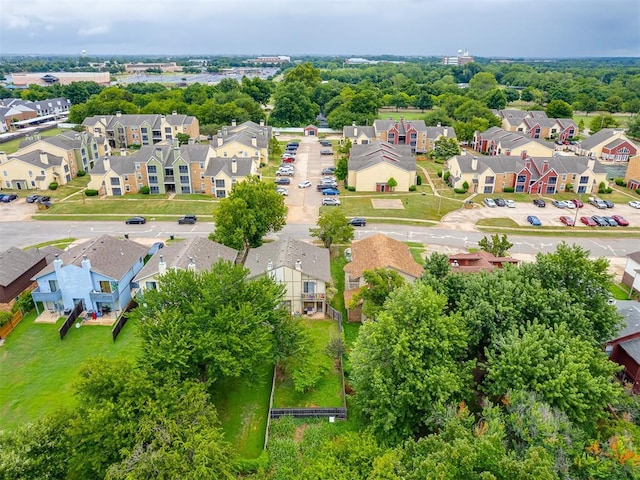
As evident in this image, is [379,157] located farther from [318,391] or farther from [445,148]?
[318,391]

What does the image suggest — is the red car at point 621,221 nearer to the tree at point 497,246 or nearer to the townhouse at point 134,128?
the tree at point 497,246

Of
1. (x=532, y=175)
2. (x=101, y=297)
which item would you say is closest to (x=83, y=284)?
(x=101, y=297)

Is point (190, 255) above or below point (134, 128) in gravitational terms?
below

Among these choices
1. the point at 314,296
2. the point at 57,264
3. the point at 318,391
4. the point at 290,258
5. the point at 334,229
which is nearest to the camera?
the point at 318,391

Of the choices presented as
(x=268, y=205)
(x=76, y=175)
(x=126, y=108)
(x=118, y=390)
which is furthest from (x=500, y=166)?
(x=126, y=108)

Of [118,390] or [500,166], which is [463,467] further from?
[500,166]

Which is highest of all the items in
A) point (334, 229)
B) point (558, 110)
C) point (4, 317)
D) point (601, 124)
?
point (558, 110)
